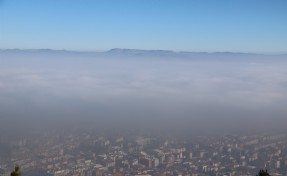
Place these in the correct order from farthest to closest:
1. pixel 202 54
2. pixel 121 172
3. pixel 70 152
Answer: pixel 202 54 → pixel 70 152 → pixel 121 172

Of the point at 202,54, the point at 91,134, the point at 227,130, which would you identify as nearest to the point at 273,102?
the point at 227,130

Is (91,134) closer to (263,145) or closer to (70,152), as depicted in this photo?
(70,152)

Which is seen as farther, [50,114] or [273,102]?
[273,102]

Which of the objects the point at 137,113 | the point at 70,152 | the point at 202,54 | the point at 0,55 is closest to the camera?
the point at 70,152

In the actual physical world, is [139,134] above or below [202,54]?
below

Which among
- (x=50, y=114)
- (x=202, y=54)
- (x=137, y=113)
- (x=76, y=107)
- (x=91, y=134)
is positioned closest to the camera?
(x=91, y=134)

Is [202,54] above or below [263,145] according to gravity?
above

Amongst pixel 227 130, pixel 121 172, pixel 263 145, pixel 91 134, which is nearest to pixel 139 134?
pixel 91 134

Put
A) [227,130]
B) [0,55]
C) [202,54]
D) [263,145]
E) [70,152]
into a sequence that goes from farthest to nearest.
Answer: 1. [202,54]
2. [0,55]
3. [227,130]
4. [263,145]
5. [70,152]

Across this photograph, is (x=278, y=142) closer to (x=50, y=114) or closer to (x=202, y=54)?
(x=50, y=114)
